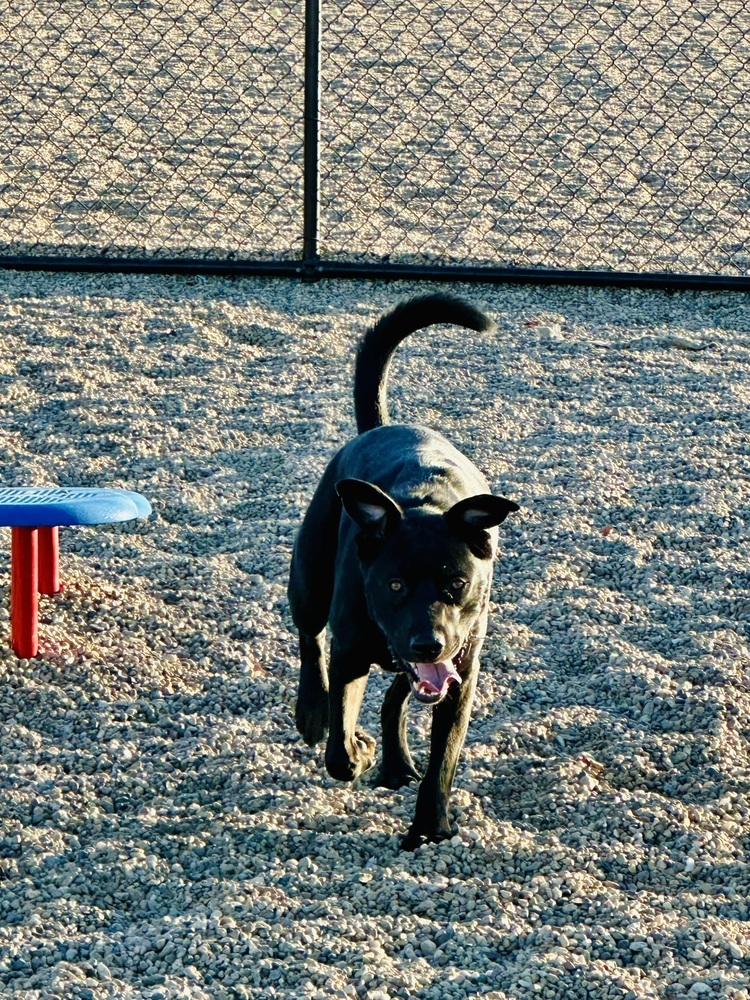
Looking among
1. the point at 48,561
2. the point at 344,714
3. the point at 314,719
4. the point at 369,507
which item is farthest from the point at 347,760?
the point at 48,561

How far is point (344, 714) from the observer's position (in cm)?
348

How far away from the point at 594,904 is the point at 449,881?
33 cm

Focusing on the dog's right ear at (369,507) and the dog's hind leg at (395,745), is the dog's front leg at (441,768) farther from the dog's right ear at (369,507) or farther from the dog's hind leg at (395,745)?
the dog's right ear at (369,507)

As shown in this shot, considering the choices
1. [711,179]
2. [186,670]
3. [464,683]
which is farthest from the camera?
[711,179]

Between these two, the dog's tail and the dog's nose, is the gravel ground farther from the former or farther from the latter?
the dog's tail

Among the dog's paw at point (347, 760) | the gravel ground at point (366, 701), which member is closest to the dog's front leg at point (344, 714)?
the dog's paw at point (347, 760)

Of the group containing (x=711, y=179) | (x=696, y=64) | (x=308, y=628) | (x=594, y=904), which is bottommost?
(x=594, y=904)

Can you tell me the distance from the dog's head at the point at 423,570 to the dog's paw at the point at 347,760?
0.35m

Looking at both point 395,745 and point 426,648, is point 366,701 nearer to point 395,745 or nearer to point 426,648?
point 395,745

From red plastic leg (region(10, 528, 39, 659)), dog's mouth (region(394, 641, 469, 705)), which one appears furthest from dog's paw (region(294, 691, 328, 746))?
red plastic leg (region(10, 528, 39, 659))

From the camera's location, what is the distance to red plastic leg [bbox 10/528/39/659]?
4191mm

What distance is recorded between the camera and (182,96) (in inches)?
431

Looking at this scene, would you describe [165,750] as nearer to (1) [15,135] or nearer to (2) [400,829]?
(2) [400,829]

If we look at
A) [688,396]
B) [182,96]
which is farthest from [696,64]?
[688,396]
